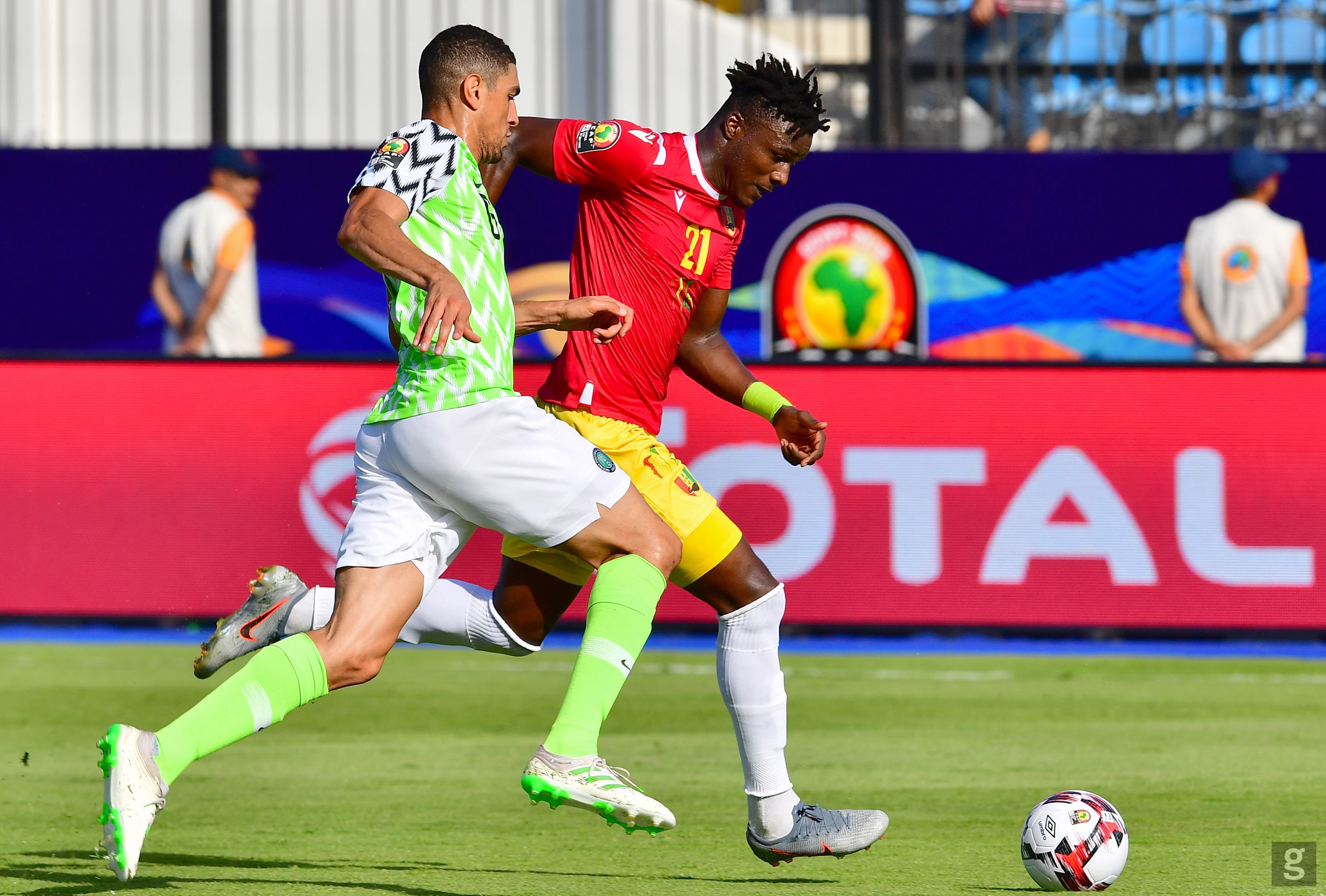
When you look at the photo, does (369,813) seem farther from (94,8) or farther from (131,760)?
(94,8)

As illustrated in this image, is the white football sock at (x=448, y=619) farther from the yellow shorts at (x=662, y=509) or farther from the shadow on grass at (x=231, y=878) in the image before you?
the shadow on grass at (x=231, y=878)

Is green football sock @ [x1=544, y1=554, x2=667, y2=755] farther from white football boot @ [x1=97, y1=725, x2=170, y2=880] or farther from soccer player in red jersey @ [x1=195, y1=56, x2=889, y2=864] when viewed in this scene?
white football boot @ [x1=97, y1=725, x2=170, y2=880]

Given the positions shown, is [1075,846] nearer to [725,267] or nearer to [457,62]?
[725,267]

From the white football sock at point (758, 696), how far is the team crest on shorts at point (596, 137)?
Result: 135 centimetres

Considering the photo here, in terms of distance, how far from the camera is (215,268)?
485 inches

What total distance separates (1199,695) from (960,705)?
3.98 ft

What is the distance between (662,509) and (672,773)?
83.8 inches

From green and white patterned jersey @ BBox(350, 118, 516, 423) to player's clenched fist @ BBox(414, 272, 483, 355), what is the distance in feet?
0.66

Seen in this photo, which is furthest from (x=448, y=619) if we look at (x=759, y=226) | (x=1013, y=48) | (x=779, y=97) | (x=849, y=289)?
(x=1013, y=48)

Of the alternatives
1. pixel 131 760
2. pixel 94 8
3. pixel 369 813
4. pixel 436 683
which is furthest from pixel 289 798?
pixel 94 8

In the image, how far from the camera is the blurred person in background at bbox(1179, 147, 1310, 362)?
39.0 ft

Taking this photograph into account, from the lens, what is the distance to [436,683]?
928 centimetres

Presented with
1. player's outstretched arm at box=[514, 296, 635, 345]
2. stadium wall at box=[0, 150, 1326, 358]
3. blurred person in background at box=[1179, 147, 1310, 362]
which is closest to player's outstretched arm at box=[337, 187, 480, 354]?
player's outstretched arm at box=[514, 296, 635, 345]

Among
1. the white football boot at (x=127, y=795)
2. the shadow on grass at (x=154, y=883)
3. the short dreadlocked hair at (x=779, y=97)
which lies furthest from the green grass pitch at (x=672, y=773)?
the short dreadlocked hair at (x=779, y=97)
